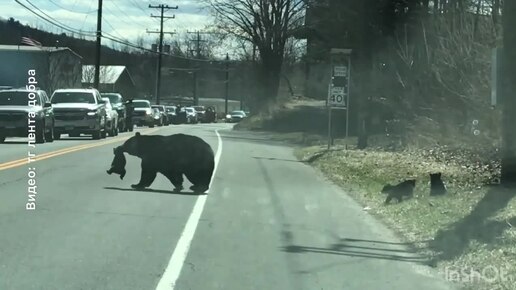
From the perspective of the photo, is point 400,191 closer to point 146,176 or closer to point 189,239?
point 146,176

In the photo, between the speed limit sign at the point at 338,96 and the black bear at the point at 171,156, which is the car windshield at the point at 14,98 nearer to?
the speed limit sign at the point at 338,96

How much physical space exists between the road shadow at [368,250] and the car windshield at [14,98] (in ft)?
58.0

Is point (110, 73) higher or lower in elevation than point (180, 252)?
higher

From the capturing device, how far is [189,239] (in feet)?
30.5

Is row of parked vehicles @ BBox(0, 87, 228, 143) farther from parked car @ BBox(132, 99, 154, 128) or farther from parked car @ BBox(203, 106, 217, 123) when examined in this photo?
parked car @ BBox(203, 106, 217, 123)

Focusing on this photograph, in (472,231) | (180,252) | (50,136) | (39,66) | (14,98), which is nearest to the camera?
(180,252)

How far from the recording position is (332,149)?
87.8ft

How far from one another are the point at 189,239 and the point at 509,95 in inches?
252

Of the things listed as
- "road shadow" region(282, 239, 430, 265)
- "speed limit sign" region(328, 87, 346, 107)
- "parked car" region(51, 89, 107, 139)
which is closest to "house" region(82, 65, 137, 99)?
"parked car" region(51, 89, 107, 139)

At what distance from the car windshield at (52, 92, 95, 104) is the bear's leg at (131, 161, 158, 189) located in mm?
18224

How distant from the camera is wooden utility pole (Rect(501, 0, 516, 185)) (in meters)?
12.5

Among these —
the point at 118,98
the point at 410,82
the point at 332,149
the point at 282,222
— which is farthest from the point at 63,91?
the point at 282,222

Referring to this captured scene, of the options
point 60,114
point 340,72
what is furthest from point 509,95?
point 60,114

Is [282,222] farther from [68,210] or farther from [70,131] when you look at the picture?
[70,131]
